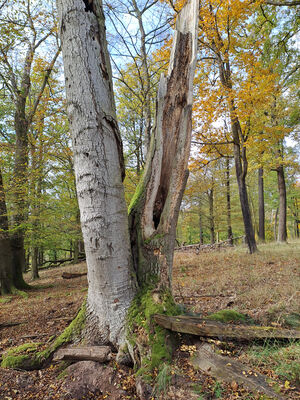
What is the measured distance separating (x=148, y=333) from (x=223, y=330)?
28.7 inches

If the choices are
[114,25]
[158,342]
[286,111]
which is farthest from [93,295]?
[286,111]

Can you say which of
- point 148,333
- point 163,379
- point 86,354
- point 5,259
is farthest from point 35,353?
point 5,259

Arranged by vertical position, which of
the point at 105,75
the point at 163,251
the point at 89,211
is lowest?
the point at 163,251

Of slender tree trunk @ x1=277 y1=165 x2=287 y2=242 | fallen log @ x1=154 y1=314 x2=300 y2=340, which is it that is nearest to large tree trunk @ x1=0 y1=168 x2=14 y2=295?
fallen log @ x1=154 y1=314 x2=300 y2=340

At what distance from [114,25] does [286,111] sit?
9.42m

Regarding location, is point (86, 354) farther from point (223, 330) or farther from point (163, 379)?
point (223, 330)

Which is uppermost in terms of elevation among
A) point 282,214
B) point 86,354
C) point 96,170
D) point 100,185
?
point 96,170

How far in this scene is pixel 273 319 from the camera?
265 cm

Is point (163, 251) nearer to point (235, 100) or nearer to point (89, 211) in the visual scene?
point (89, 211)

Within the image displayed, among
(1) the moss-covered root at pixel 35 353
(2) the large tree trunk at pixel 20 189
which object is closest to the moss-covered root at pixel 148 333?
(1) the moss-covered root at pixel 35 353

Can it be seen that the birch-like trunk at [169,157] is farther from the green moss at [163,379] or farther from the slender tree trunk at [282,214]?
the slender tree trunk at [282,214]

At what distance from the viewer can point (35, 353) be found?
2598 mm

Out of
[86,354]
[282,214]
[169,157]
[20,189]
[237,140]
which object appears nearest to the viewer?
[86,354]

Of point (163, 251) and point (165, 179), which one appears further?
point (165, 179)
